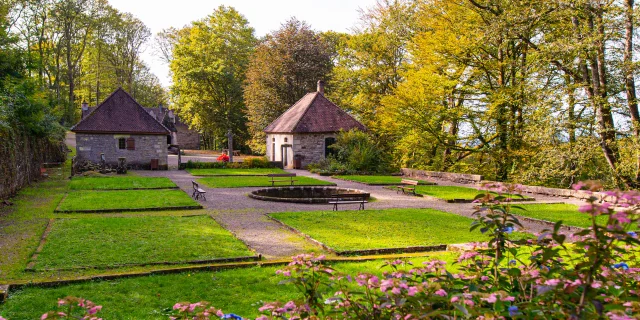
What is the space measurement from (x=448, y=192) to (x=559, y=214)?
6.64 metres

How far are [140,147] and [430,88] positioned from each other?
753 inches

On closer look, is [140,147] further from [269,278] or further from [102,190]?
[269,278]

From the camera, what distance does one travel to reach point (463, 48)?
27656 mm

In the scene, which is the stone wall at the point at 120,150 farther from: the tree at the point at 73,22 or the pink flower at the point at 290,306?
the pink flower at the point at 290,306

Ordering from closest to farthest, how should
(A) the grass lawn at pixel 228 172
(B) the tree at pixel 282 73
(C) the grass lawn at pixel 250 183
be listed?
(C) the grass lawn at pixel 250 183
(A) the grass lawn at pixel 228 172
(B) the tree at pixel 282 73

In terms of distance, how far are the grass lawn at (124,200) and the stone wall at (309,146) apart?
1589cm

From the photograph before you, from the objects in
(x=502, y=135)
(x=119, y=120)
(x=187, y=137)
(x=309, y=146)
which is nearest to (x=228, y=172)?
(x=309, y=146)

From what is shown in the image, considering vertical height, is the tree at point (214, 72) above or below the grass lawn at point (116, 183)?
above

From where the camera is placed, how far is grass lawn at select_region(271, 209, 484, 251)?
37.2ft

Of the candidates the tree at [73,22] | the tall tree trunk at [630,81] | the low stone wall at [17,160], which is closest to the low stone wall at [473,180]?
the tall tree trunk at [630,81]

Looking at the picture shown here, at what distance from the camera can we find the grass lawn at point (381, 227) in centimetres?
1135

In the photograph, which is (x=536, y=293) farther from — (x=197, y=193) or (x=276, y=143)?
(x=276, y=143)

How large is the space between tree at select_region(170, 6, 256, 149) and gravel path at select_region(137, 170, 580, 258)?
30581 millimetres

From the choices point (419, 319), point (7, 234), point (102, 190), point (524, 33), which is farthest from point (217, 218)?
point (524, 33)
